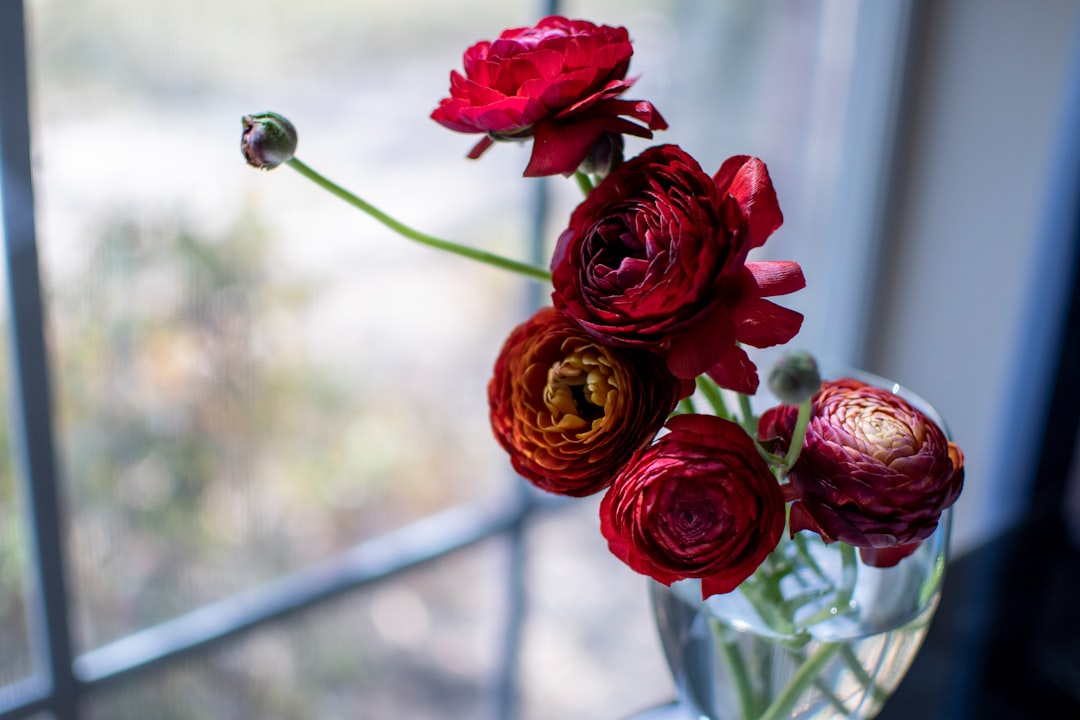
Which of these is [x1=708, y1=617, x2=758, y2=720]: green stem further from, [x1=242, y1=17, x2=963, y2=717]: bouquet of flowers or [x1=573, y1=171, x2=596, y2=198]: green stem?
[x1=573, y1=171, x2=596, y2=198]: green stem

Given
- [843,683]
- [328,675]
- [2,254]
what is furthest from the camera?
[328,675]

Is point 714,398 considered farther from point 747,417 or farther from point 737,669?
point 737,669

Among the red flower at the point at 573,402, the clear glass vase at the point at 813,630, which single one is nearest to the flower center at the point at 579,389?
the red flower at the point at 573,402

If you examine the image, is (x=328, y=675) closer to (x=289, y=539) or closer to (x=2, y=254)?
(x=289, y=539)

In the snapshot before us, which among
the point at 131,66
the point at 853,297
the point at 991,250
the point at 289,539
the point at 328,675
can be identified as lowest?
the point at 328,675

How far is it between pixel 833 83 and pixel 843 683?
1169mm

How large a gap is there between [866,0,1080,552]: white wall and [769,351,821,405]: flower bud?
3.22 feet

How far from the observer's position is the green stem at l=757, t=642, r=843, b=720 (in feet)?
1.70

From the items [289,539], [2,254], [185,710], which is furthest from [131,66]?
[185,710]

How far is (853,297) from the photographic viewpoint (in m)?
1.59

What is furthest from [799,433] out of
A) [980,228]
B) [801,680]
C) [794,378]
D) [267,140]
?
[980,228]

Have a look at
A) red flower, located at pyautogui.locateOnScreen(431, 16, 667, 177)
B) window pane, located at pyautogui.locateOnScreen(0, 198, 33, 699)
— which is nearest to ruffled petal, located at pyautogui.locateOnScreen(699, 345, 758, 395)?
red flower, located at pyautogui.locateOnScreen(431, 16, 667, 177)

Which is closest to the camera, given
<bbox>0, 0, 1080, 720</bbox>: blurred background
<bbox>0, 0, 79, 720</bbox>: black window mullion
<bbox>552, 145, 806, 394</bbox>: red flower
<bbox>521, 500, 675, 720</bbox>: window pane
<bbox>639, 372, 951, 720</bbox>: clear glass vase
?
<bbox>552, 145, 806, 394</bbox>: red flower

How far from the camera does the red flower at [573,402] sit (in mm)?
429
